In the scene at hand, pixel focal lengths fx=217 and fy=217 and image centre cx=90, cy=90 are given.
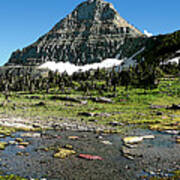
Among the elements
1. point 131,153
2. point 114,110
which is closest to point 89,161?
point 131,153

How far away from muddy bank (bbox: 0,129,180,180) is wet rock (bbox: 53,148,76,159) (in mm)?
510

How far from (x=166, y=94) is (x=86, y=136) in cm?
6857

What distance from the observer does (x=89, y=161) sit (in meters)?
19.1

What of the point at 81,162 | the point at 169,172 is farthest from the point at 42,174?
the point at 169,172

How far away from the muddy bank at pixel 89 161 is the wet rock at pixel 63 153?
1.67 ft

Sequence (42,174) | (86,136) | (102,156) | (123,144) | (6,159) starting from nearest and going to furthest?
(42,174) < (6,159) < (102,156) < (123,144) < (86,136)

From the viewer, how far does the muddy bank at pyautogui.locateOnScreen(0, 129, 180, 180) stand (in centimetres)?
1630

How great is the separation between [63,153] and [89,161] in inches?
117

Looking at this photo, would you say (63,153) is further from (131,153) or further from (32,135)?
(32,135)

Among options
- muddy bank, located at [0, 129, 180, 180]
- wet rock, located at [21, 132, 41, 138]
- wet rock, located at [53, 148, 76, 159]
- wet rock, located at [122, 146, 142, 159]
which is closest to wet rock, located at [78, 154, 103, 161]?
muddy bank, located at [0, 129, 180, 180]

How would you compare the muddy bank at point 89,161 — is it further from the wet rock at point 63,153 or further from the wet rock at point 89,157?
the wet rock at point 63,153

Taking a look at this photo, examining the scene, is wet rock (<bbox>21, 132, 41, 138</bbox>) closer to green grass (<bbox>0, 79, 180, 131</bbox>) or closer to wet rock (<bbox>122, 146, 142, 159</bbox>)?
wet rock (<bbox>122, 146, 142, 159</bbox>)

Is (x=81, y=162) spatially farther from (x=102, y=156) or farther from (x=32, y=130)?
(x=32, y=130)

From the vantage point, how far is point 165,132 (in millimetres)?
32500
